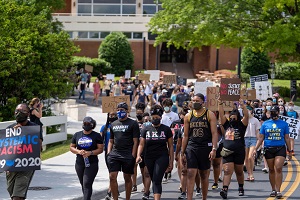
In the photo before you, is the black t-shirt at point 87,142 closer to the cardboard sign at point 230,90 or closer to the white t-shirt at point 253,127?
the cardboard sign at point 230,90

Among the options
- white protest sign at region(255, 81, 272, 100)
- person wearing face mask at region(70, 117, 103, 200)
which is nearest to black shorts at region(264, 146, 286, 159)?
person wearing face mask at region(70, 117, 103, 200)

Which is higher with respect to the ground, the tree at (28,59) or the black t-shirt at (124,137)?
the tree at (28,59)

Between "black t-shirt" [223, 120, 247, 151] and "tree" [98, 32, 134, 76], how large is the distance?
5007cm

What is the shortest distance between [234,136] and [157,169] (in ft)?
7.54

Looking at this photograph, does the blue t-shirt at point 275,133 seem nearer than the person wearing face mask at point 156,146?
No

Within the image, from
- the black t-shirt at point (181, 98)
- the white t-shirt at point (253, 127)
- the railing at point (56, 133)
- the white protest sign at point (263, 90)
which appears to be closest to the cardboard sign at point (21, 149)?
the white t-shirt at point (253, 127)

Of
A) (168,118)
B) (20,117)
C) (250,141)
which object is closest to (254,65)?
(250,141)

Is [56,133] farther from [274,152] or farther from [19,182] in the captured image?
[19,182]

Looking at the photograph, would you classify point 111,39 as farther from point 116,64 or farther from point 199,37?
point 199,37

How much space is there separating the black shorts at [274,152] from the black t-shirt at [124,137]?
119 inches

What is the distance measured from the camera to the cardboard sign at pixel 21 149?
457 inches

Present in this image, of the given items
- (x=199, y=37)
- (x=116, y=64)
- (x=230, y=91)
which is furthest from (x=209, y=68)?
(x=230, y=91)

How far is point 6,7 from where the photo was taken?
23.9m

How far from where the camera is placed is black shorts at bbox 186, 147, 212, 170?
13.4 meters
